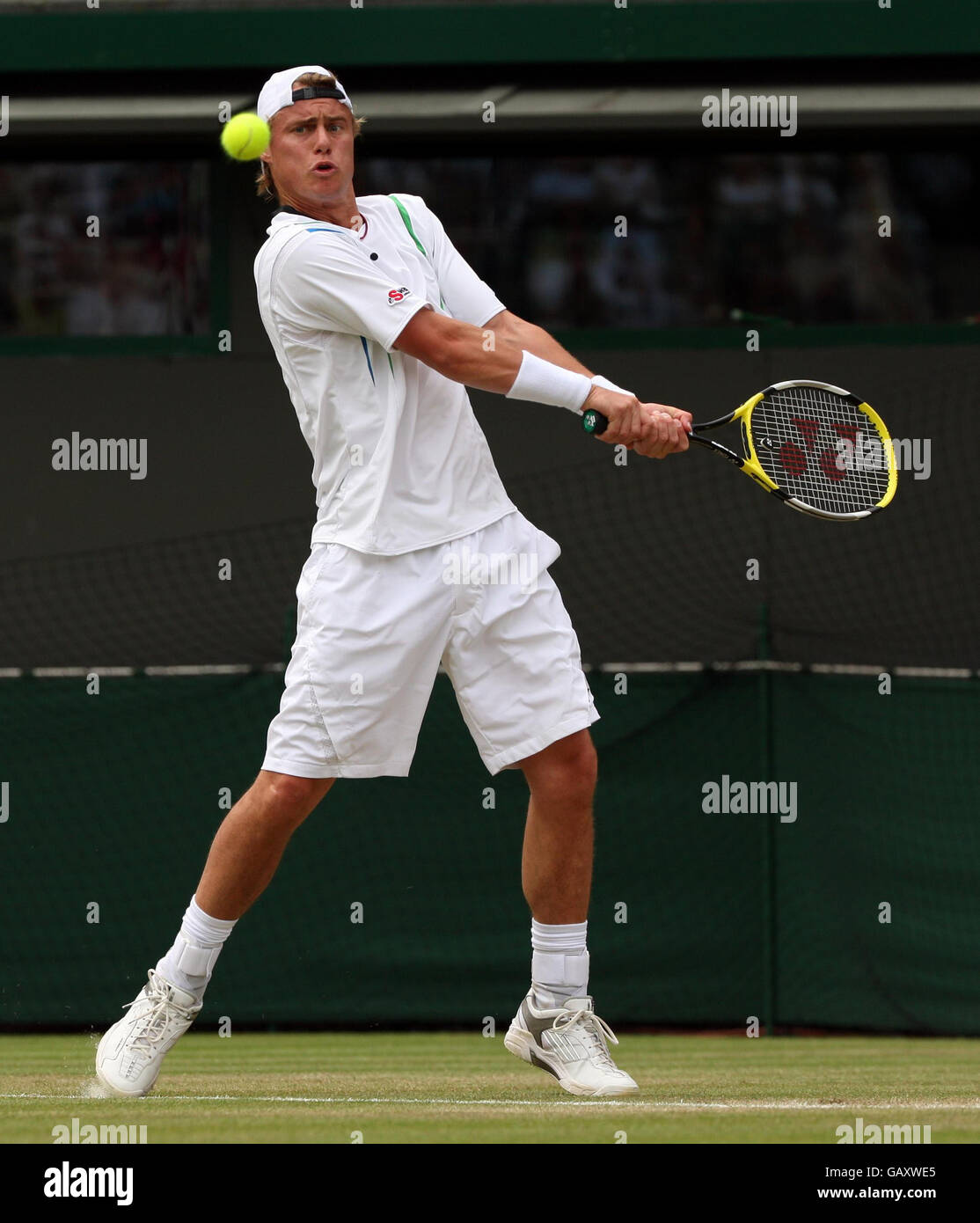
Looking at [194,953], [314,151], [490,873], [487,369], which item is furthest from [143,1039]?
[490,873]

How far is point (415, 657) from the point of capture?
4809 mm

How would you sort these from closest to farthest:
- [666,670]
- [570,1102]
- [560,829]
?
[570,1102], [560,829], [666,670]

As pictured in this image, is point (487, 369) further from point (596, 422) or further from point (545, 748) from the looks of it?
point (545, 748)

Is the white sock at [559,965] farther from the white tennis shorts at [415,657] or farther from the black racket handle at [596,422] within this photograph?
the black racket handle at [596,422]

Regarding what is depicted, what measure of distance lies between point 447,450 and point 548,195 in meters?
5.49

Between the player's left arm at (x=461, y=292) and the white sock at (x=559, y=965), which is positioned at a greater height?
the player's left arm at (x=461, y=292)

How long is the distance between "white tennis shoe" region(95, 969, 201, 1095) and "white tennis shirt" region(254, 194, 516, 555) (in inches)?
→ 45.3

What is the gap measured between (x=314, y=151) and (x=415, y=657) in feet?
4.10

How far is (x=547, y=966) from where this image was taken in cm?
493

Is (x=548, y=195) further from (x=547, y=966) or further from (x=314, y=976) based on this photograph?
(x=547, y=966)

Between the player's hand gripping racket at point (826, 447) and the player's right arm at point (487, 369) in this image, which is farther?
the player's hand gripping racket at point (826, 447)

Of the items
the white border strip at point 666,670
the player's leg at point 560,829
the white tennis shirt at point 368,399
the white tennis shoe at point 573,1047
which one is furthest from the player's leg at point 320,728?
the white border strip at point 666,670

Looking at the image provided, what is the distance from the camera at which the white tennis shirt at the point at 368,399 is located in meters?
4.74

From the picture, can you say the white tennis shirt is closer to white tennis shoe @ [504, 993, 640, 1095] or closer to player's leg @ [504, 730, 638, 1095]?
player's leg @ [504, 730, 638, 1095]
